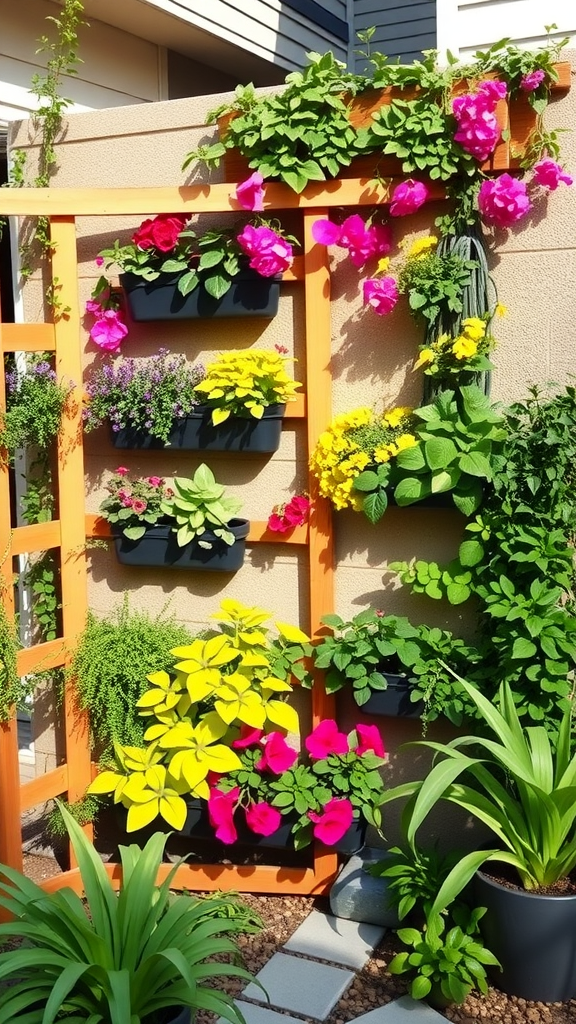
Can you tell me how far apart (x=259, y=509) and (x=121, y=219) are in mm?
1069

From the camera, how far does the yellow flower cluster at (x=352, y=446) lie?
9.39 ft

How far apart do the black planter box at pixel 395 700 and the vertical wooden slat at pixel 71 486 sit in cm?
101

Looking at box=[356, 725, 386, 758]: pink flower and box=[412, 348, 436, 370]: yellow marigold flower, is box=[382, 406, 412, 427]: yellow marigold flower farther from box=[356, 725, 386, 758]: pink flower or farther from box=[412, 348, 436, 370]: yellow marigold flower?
box=[356, 725, 386, 758]: pink flower

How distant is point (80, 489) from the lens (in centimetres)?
321

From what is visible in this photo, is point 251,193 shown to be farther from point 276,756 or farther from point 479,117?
point 276,756

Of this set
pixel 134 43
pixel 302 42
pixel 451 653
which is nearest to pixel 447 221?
pixel 451 653

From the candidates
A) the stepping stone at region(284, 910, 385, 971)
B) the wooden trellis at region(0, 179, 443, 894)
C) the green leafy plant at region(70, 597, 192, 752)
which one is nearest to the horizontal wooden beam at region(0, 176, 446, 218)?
the wooden trellis at region(0, 179, 443, 894)

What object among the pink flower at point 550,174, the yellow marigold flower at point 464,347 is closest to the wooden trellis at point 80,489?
the pink flower at point 550,174

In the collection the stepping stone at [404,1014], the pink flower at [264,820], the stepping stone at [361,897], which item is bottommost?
the stepping stone at [404,1014]

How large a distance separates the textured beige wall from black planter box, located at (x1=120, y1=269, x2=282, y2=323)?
0.40 feet

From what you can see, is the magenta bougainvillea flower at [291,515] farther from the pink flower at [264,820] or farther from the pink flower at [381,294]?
the pink flower at [264,820]

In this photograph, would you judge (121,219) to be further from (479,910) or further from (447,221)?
(479,910)

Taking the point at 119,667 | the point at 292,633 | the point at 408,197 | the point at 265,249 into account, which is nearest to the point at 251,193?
the point at 265,249

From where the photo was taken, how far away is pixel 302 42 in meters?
5.50
